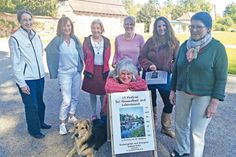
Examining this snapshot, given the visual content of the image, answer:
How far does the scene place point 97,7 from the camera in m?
44.0

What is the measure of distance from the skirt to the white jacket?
94cm

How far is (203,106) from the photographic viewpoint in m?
3.61

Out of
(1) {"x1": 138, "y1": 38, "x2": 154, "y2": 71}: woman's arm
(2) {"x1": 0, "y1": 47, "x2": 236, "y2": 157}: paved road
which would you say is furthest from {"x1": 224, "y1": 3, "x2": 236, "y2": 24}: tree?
(1) {"x1": 138, "y1": 38, "x2": 154, "y2": 71}: woman's arm

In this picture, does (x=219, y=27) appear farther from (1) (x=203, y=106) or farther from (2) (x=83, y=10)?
(1) (x=203, y=106)

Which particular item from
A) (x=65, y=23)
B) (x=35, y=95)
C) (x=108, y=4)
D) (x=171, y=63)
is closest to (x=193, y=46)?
(x=171, y=63)

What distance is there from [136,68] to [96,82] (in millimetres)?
1227

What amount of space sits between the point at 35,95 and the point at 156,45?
7.16 ft

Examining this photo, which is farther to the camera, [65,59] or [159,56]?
[65,59]

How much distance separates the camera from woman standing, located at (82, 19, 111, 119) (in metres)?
5.16

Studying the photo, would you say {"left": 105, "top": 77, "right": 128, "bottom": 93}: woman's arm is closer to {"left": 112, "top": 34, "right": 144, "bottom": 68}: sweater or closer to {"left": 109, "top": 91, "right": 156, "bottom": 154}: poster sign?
{"left": 109, "top": 91, "right": 156, "bottom": 154}: poster sign

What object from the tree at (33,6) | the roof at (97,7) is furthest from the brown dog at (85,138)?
the roof at (97,7)

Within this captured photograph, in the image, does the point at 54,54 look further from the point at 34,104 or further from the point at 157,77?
the point at 157,77

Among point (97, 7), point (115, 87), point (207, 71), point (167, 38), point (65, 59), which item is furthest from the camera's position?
point (97, 7)

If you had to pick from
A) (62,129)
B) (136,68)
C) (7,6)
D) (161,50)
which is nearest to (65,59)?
(62,129)
